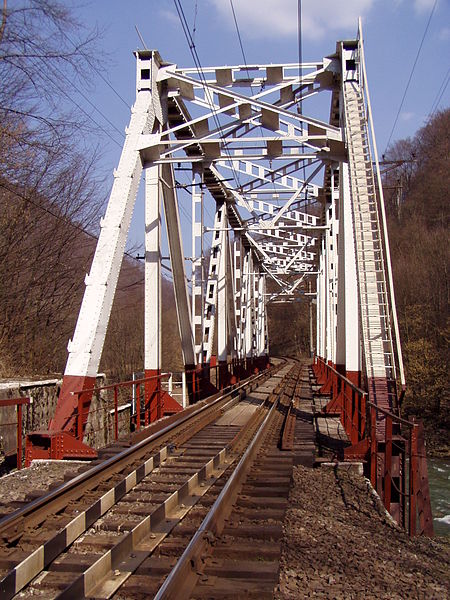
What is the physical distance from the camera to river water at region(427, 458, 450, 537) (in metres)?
13.4

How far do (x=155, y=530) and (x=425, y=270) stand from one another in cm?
3608

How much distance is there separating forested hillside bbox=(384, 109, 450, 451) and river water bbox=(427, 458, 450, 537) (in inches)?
113

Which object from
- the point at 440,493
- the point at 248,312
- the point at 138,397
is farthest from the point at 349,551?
the point at 248,312

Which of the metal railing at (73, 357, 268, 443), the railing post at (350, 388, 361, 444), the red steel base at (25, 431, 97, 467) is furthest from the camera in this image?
the metal railing at (73, 357, 268, 443)

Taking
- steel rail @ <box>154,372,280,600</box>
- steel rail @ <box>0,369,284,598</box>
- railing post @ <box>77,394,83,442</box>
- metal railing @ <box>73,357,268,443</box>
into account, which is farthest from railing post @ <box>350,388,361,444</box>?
railing post @ <box>77,394,83,442</box>

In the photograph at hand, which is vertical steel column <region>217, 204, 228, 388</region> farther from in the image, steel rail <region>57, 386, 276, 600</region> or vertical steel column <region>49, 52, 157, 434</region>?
steel rail <region>57, 386, 276, 600</region>

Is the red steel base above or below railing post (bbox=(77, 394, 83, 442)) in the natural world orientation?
below

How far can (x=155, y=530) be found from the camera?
543cm

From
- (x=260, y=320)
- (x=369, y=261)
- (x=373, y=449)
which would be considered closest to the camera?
(x=373, y=449)

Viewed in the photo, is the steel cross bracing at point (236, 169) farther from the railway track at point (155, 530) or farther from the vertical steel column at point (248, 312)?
the vertical steel column at point (248, 312)

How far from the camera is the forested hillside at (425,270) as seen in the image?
30188mm

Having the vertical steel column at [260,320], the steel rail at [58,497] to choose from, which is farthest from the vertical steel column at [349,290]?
the vertical steel column at [260,320]

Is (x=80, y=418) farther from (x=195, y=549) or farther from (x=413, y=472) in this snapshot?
(x=195, y=549)

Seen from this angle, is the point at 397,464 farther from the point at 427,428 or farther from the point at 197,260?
the point at 427,428
